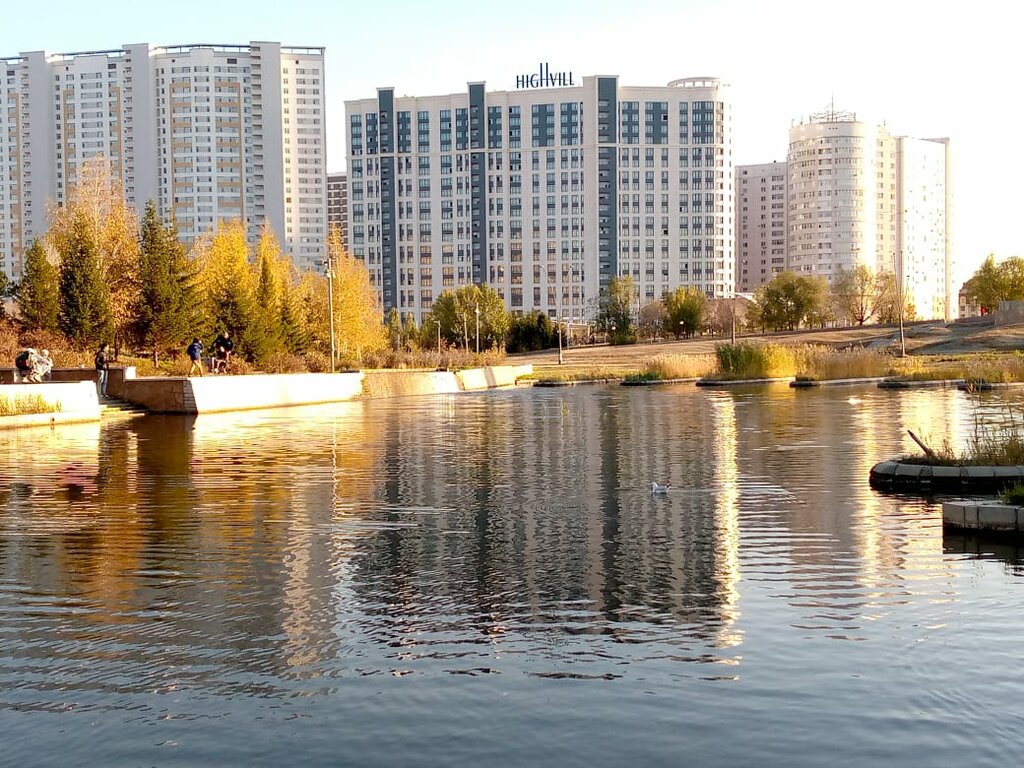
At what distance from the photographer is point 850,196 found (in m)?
189

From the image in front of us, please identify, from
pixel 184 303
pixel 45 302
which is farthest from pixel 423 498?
pixel 45 302

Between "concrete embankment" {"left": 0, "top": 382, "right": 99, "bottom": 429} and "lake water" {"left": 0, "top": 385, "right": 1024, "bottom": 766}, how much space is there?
14072 mm

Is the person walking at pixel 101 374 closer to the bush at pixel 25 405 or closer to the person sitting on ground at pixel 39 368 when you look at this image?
the person sitting on ground at pixel 39 368

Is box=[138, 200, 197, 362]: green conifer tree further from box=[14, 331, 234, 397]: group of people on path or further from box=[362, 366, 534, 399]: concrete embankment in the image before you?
box=[362, 366, 534, 399]: concrete embankment

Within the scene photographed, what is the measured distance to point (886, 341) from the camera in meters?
86.3

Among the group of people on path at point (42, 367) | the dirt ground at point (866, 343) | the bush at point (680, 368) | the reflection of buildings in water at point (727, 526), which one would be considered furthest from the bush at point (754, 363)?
the reflection of buildings in water at point (727, 526)

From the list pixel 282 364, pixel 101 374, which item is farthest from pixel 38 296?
pixel 101 374

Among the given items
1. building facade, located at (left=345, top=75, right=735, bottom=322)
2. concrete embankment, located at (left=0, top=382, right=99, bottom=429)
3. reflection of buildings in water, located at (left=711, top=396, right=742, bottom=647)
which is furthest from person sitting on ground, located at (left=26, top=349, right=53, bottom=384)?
building facade, located at (left=345, top=75, right=735, bottom=322)

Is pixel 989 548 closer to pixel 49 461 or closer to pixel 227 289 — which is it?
pixel 49 461

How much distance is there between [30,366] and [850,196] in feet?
575

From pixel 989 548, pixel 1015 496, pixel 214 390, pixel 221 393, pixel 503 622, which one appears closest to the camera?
pixel 503 622

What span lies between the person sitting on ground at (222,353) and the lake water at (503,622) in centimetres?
2635

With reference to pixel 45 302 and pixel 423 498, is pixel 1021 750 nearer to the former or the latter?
pixel 423 498

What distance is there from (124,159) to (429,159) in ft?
151
